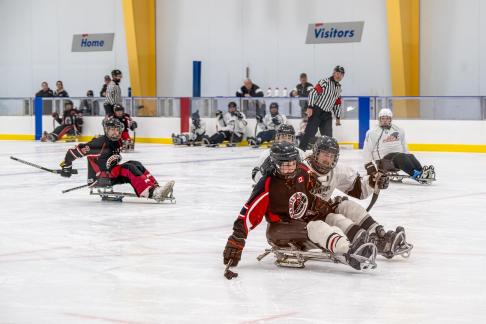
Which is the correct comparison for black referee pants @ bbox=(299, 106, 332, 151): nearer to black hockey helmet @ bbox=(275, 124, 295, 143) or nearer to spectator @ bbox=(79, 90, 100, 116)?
black hockey helmet @ bbox=(275, 124, 295, 143)

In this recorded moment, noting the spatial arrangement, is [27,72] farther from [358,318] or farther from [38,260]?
[358,318]

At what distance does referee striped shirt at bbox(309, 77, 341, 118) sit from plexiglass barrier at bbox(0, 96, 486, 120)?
4.72m

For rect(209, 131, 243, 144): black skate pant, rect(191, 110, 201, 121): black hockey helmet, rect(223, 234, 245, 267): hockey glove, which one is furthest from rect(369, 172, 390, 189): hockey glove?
rect(191, 110, 201, 121): black hockey helmet

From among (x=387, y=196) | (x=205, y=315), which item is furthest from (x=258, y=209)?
(x=387, y=196)

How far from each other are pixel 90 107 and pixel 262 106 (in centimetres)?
500

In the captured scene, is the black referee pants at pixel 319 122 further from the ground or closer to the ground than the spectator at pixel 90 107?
closer to the ground

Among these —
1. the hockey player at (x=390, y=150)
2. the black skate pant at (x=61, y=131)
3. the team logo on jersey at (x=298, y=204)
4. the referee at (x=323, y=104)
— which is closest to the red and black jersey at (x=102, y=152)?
the hockey player at (x=390, y=150)

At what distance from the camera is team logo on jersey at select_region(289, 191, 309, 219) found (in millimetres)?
5688

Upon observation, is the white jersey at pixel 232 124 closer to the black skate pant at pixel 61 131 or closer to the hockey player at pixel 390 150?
the black skate pant at pixel 61 131

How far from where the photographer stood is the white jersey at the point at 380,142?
39.5 feet

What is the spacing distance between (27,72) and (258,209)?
25336mm

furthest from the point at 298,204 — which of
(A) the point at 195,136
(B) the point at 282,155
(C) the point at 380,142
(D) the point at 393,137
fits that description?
(A) the point at 195,136

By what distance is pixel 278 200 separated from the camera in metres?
5.70

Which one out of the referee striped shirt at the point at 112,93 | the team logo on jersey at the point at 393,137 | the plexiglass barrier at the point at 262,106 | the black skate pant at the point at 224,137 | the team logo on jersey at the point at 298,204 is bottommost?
the black skate pant at the point at 224,137
